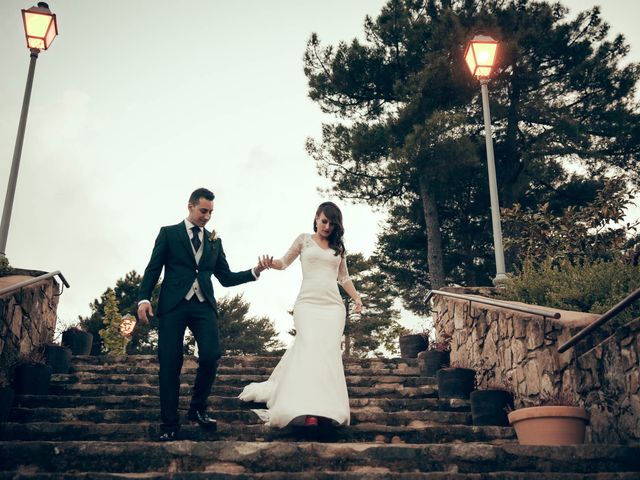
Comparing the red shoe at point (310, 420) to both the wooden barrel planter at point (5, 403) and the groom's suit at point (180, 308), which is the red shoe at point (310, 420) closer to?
the groom's suit at point (180, 308)

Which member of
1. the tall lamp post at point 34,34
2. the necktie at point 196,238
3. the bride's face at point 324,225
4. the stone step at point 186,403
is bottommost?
the stone step at point 186,403

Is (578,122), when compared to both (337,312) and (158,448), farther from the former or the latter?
(158,448)

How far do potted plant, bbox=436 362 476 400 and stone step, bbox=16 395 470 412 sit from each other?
0.53 feet

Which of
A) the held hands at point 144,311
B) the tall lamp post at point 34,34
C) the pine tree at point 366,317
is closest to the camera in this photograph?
the held hands at point 144,311

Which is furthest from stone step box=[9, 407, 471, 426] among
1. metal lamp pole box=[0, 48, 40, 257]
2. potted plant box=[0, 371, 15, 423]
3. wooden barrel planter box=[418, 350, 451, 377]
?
metal lamp pole box=[0, 48, 40, 257]

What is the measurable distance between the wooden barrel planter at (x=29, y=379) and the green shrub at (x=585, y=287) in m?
5.02

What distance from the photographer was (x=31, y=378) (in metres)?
5.70

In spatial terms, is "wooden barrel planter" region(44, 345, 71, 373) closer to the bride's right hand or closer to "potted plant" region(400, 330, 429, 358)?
the bride's right hand

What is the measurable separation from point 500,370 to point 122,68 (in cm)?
1150

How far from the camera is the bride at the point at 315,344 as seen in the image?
4.41m

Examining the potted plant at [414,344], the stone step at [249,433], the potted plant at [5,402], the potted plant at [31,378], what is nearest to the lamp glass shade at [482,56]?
the potted plant at [414,344]

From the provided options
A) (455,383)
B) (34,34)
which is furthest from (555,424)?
(34,34)

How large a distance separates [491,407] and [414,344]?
2647mm

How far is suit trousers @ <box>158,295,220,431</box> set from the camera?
419cm
